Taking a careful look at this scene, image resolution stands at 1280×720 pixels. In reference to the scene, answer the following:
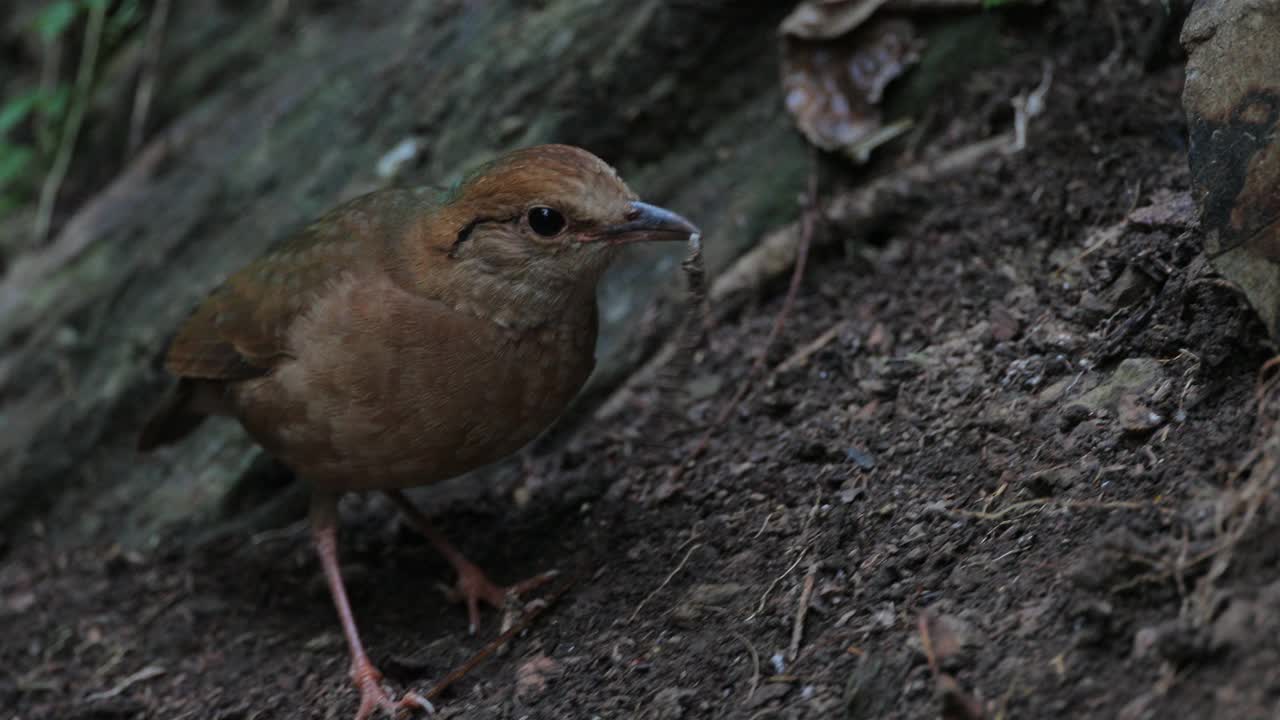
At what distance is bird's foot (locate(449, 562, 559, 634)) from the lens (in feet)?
14.5

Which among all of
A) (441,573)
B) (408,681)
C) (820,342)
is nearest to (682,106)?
(820,342)

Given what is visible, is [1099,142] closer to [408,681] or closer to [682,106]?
[682,106]

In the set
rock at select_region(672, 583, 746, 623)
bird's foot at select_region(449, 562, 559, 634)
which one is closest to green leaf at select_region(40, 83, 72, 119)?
bird's foot at select_region(449, 562, 559, 634)

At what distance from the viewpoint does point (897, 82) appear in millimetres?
5359

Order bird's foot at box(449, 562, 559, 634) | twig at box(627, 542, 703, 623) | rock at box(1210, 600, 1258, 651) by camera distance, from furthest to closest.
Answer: bird's foot at box(449, 562, 559, 634), twig at box(627, 542, 703, 623), rock at box(1210, 600, 1258, 651)

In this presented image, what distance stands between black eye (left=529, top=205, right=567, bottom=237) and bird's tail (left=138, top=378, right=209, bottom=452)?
191cm

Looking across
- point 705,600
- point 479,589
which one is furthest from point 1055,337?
point 479,589

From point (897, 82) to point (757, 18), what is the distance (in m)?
0.75

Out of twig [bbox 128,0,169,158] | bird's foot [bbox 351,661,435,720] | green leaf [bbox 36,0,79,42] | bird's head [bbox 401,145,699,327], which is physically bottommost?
bird's foot [bbox 351,661,435,720]

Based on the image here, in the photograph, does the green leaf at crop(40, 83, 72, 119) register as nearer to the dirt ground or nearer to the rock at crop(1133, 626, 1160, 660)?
the dirt ground

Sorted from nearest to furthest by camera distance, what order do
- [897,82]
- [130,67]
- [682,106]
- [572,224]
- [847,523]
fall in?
1. [847,523]
2. [572,224]
3. [897,82]
4. [682,106]
5. [130,67]

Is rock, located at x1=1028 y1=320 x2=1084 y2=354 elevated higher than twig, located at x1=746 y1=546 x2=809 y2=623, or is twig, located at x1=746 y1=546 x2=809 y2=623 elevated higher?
rock, located at x1=1028 y1=320 x2=1084 y2=354

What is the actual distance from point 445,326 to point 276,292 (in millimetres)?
864

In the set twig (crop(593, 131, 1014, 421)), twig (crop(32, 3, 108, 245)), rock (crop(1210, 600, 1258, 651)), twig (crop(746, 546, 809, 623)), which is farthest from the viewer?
twig (crop(32, 3, 108, 245))
